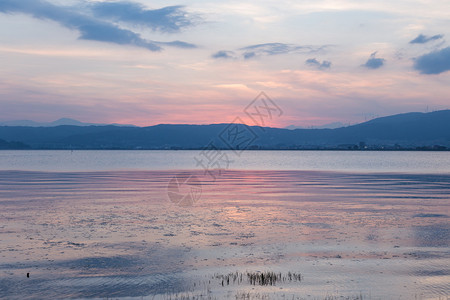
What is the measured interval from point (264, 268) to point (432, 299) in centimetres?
544

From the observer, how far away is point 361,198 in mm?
36625

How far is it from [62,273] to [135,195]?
22883 mm

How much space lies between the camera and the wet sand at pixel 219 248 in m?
13.7

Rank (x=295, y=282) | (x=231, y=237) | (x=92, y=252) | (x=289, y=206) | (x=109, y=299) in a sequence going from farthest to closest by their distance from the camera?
(x=289, y=206) < (x=231, y=237) < (x=92, y=252) < (x=295, y=282) < (x=109, y=299)

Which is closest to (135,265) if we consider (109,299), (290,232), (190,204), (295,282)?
(109,299)

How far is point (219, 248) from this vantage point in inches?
741

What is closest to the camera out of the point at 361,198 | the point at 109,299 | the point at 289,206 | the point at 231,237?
the point at 109,299

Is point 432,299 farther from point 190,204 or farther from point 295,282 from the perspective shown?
point 190,204

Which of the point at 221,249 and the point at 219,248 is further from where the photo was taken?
the point at 219,248

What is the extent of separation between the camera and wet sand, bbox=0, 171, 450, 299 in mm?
13719

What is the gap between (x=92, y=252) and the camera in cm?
1803

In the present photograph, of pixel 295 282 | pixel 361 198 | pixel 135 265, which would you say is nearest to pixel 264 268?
pixel 295 282

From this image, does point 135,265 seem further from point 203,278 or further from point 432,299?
point 432,299

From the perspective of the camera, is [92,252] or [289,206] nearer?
[92,252]
